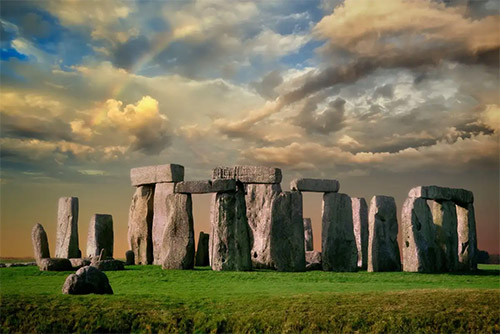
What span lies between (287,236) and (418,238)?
4599 millimetres

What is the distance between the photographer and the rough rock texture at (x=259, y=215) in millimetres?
21047

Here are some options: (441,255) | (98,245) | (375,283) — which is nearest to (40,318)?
(375,283)

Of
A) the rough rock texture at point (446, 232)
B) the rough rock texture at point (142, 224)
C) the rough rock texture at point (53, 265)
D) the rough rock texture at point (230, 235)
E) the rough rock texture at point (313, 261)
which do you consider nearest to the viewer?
the rough rock texture at point (53, 265)

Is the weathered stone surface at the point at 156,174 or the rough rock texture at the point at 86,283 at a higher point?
the weathered stone surface at the point at 156,174

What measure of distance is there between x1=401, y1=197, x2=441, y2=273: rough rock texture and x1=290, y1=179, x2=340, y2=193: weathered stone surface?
2.62 m

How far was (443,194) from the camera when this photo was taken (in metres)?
21.1

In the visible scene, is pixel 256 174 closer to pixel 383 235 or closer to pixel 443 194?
pixel 383 235

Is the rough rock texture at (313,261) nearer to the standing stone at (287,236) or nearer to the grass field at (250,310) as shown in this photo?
the standing stone at (287,236)

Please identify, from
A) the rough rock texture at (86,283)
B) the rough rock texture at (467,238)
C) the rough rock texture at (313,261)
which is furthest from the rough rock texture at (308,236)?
the rough rock texture at (86,283)

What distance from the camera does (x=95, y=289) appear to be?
37.7 feet

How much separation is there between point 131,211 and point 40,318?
14.7 metres

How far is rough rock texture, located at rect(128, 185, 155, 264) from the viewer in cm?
2331

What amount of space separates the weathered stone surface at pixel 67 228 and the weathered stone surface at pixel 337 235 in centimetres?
855

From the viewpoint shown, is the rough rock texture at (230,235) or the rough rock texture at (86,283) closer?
the rough rock texture at (86,283)
